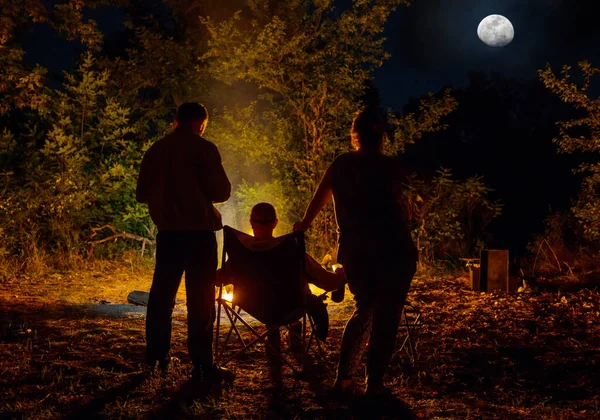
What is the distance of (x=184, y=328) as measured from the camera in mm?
4828

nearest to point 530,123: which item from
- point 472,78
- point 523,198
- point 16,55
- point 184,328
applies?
point 472,78

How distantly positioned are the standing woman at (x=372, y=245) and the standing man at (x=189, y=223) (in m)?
0.68

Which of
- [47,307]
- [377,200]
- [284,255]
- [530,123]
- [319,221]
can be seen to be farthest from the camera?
[530,123]

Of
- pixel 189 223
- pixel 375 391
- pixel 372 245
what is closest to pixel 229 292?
pixel 189 223

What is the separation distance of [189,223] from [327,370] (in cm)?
119

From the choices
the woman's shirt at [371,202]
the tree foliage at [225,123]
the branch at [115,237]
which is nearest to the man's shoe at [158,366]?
the woman's shirt at [371,202]

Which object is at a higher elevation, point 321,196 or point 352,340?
point 321,196

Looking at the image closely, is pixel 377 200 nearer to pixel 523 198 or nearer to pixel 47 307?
pixel 47 307

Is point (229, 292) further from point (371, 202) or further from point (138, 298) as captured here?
point (371, 202)

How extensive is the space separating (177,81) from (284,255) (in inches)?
318

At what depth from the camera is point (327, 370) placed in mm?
3686

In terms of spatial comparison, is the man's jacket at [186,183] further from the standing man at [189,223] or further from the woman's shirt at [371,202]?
the woman's shirt at [371,202]

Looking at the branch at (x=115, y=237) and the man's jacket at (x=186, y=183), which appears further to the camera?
the branch at (x=115, y=237)

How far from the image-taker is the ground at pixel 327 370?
2951mm
